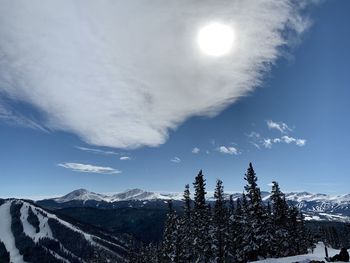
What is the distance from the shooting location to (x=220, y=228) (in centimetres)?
6406

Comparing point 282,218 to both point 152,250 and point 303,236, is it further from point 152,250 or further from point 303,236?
point 152,250

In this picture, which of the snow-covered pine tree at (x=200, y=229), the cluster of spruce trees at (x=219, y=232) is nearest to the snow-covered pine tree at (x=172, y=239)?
the cluster of spruce trees at (x=219, y=232)

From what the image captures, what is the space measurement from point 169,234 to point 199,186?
35.9 ft

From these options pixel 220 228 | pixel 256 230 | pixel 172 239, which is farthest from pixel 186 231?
pixel 256 230

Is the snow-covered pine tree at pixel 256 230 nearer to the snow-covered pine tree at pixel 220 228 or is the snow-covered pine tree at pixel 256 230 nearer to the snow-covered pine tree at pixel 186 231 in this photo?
the snow-covered pine tree at pixel 220 228

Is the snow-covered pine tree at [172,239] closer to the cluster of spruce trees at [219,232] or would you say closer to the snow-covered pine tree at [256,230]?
the cluster of spruce trees at [219,232]

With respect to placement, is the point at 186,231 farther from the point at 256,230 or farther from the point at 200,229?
the point at 256,230

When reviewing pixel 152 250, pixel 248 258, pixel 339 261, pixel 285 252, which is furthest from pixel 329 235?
pixel 339 261

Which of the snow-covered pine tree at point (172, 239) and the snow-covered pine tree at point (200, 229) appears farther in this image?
the snow-covered pine tree at point (172, 239)

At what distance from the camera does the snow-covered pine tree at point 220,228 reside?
62.8 meters

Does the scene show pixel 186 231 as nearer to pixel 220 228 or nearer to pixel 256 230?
pixel 220 228

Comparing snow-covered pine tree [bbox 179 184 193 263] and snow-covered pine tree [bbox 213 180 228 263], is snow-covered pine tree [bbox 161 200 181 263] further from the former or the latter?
snow-covered pine tree [bbox 213 180 228 263]

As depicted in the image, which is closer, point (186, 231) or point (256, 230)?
point (256, 230)

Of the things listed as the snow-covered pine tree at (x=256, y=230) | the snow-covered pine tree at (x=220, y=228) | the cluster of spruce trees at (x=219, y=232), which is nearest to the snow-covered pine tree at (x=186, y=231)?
the cluster of spruce trees at (x=219, y=232)
